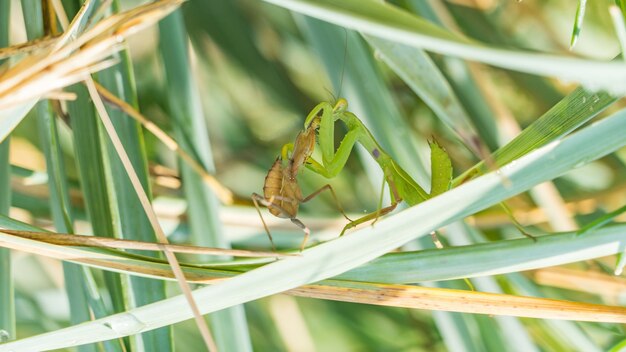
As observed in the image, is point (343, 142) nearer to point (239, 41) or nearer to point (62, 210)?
Answer: point (62, 210)

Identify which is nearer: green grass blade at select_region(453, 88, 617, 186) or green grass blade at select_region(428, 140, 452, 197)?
green grass blade at select_region(453, 88, 617, 186)

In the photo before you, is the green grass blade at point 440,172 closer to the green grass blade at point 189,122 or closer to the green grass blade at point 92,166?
the green grass blade at point 189,122

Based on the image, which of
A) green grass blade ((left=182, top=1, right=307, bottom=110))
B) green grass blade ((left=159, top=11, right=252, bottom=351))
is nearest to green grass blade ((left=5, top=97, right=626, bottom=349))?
green grass blade ((left=159, top=11, right=252, bottom=351))

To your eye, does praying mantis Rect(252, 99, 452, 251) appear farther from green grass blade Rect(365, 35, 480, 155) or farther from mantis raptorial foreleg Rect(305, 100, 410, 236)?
green grass blade Rect(365, 35, 480, 155)

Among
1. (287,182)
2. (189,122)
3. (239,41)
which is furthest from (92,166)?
(239,41)

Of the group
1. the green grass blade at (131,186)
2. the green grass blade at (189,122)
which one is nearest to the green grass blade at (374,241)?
the green grass blade at (131,186)

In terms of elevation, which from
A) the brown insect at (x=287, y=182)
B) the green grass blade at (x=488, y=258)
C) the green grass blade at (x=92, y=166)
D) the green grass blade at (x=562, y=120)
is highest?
the green grass blade at (x=92, y=166)

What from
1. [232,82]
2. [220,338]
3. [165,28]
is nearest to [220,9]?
[232,82]
